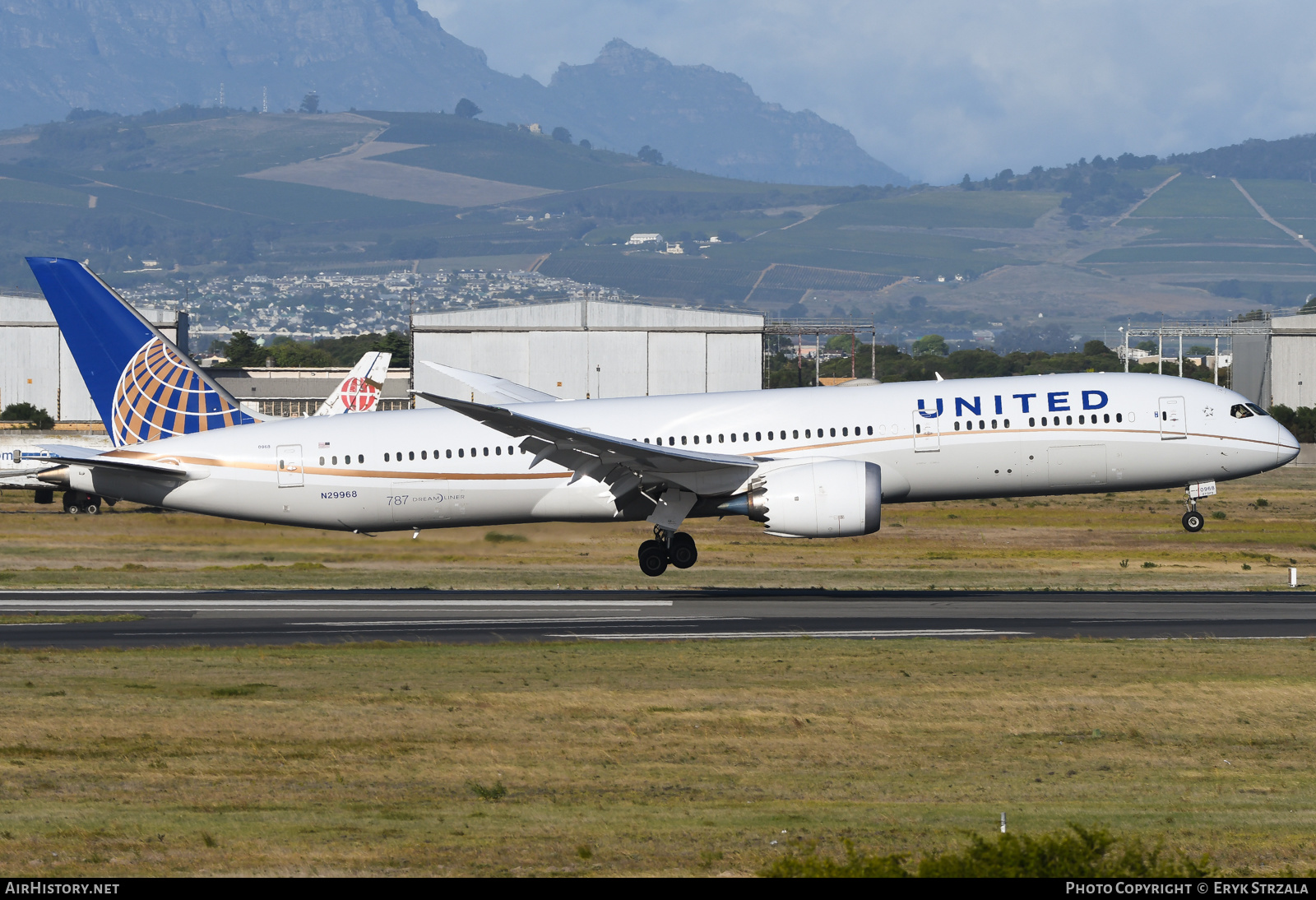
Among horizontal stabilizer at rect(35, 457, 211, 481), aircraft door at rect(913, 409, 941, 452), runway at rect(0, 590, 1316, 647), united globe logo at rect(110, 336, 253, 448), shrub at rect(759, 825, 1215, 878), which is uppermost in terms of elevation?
united globe logo at rect(110, 336, 253, 448)

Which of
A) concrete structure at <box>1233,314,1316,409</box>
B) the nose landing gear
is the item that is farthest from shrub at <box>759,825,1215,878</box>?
concrete structure at <box>1233,314,1316,409</box>

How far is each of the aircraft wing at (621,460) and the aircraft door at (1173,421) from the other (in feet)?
34.1

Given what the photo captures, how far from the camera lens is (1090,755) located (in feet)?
58.7

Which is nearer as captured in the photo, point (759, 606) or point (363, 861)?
point (363, 861)

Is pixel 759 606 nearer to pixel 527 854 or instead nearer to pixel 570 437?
pixel 570 437

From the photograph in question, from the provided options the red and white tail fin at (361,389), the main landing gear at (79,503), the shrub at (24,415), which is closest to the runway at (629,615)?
A: the red and white tail fin at (361,389)

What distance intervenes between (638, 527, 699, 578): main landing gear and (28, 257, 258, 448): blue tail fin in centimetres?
1234

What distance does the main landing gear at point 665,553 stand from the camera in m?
35.6

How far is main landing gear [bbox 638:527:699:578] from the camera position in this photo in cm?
3562

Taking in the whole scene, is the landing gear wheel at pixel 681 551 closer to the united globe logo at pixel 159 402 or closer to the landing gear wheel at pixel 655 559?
the landing gear wheel at pixel 655 559

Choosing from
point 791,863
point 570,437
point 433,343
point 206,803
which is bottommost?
point 206,803

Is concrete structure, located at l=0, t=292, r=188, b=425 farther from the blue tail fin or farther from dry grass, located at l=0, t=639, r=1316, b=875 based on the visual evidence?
dry grass, located at l=0, t=639, r=1316, b=875

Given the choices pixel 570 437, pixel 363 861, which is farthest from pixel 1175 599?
pixel 363 861

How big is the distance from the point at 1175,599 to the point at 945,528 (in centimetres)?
2318
